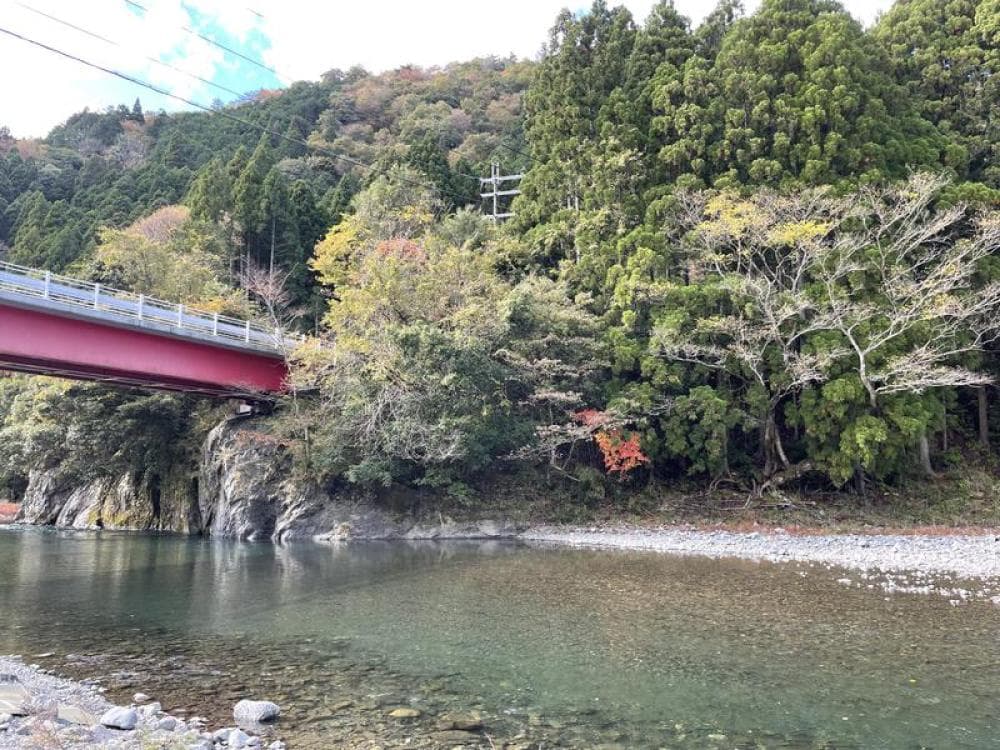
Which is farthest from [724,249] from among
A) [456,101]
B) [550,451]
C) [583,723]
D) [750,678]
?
[456,101]

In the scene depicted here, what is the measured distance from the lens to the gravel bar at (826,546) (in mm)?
15602

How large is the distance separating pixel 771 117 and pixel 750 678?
22094 millimetres

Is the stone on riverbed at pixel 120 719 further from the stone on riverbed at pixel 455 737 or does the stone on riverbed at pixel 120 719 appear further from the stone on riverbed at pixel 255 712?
the stone on riverbed at pixel 455 737

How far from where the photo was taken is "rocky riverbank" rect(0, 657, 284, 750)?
5711mm

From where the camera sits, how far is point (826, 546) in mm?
18578

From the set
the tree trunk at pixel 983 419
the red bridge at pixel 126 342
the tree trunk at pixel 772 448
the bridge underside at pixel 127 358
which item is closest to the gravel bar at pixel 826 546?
the tree trunk at pixel 772 448

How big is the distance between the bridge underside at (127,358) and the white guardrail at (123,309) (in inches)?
18.8

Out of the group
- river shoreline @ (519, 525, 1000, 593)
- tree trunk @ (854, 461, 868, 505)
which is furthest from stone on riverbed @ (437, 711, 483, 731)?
tree trunk @ (854, 461, 868, 505)

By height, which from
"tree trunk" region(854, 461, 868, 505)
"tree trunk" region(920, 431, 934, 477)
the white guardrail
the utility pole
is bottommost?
"tree trunk" region(854, 461, 868, 505)

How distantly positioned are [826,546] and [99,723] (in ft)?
56.9

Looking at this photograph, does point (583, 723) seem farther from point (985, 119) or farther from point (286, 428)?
point (985, 119)

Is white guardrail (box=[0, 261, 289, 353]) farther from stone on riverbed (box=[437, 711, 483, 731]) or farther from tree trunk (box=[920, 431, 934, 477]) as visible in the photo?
tree trunk (box=[920, 431, 934, 477])

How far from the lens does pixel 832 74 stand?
24.0 meters

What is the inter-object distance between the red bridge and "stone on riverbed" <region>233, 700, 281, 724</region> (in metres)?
15.6
